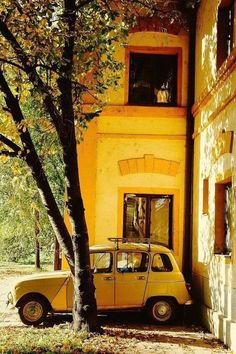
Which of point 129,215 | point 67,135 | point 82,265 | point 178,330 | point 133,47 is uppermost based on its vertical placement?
point 133,47

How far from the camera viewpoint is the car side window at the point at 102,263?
12.0 meters

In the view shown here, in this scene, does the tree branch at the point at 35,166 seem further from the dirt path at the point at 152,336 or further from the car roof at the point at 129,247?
the dirt path at the point at 152,336

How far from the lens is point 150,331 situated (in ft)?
36.4

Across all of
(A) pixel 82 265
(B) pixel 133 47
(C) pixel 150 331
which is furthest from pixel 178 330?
(B) pixel 133 47

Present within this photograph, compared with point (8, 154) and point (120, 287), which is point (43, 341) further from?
point (8, 154)

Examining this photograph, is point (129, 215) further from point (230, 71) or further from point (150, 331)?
Answer: point (230, 71)

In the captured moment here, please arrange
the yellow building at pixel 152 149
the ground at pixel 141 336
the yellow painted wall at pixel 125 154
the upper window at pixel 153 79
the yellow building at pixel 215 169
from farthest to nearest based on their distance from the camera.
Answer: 1. the upper window at pixel 153 79
2. the yellow painted wall at pixel 125 154
3. the yellow building at pixel 152 149
4. the yellow building at pixel 215 169
5. the ground at pixel 141 336

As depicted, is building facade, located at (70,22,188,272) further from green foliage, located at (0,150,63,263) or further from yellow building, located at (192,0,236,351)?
green foliage, located at (0,150,63,263)

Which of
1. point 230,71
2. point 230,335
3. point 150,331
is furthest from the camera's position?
point 150,331

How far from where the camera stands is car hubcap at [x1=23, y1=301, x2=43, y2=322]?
1155cm

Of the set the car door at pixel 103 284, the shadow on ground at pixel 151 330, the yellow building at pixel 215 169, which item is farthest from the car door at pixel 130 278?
the yellow building at pixel 215 169

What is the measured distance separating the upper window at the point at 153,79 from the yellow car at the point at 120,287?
14.8ft

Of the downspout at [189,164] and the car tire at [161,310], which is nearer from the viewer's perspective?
the car tire at [161,310]

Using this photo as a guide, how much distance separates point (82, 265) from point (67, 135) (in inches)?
97.4
